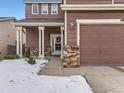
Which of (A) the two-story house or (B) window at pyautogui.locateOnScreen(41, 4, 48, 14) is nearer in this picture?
(A) the two-story house

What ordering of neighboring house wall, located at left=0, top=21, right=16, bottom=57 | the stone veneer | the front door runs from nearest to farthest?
the stone veneer → the front door → neighboring house wall, located at left=0, top=21, right=16, bottom=57

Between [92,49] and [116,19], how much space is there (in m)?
2.40

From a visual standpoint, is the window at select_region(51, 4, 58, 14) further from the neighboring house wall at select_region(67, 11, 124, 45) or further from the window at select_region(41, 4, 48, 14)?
the neighboring house wall at select_region(67, 11, 124, 45)

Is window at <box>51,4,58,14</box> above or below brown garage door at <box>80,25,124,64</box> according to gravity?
above

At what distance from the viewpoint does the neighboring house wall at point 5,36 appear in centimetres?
2798

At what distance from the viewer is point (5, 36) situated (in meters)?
29.1

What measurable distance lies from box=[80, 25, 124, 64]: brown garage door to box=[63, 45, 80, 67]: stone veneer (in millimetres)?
650

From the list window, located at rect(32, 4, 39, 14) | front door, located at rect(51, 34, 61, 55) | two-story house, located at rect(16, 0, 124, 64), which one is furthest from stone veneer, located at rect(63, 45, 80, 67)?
window, located at rect(32, 4, 39, 14)

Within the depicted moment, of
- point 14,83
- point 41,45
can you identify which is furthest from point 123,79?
point 41,45

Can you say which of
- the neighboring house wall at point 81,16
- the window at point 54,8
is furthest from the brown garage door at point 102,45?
the window at point 54,8

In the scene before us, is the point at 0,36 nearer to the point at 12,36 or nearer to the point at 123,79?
the point at 12,36

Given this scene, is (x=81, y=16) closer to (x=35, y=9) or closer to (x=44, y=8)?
(x=44, y=8)

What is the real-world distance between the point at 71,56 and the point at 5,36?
14594mm

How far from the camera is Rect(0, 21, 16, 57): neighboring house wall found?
27983 mm
